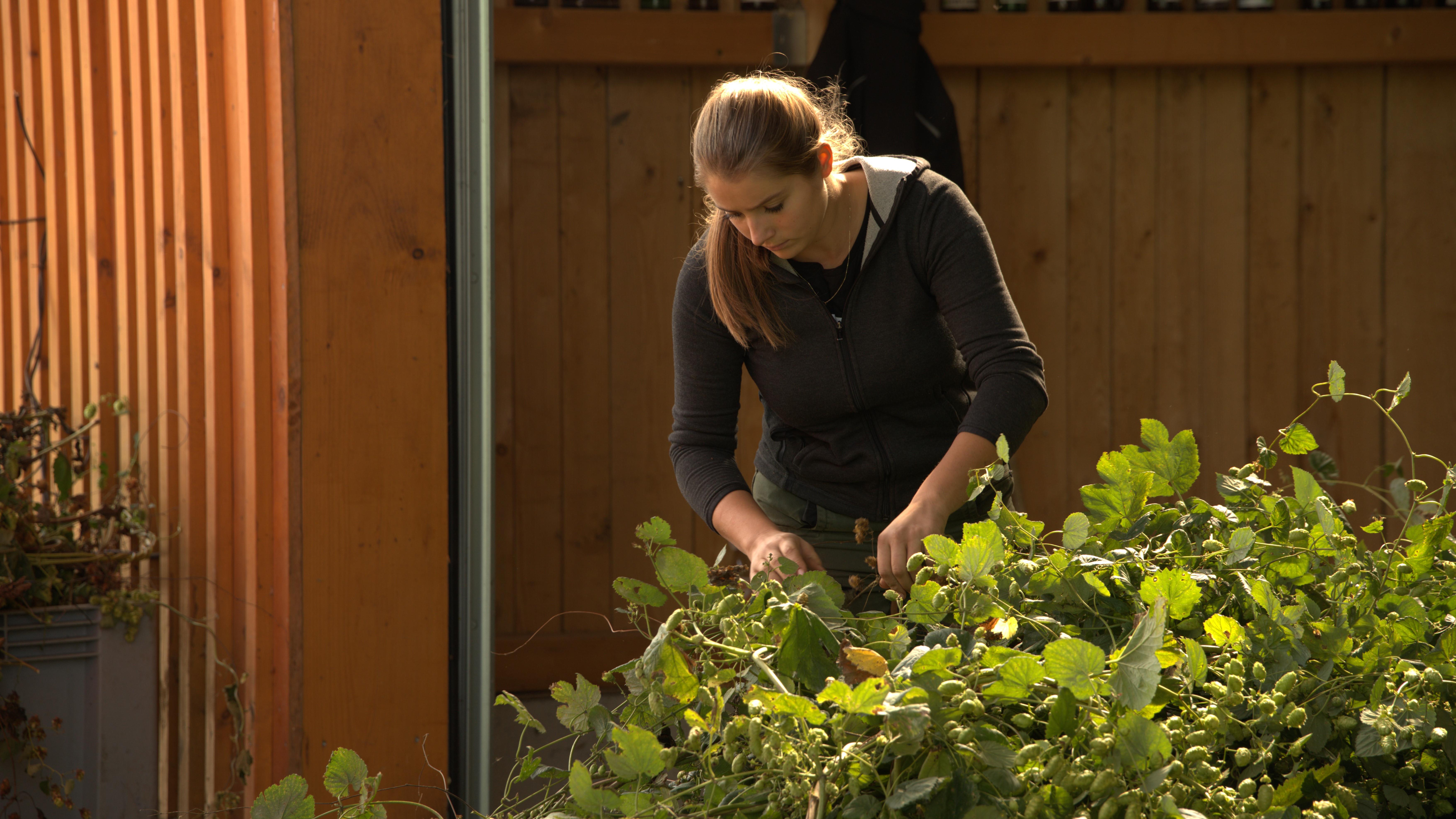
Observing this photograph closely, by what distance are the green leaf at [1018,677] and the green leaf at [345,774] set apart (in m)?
0.34

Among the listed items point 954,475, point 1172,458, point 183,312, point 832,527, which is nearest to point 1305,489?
point 1172,458

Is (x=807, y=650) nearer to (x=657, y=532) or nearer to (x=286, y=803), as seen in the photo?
(x=657, y=532)

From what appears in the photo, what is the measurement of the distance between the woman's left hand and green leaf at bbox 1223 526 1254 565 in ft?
1.18

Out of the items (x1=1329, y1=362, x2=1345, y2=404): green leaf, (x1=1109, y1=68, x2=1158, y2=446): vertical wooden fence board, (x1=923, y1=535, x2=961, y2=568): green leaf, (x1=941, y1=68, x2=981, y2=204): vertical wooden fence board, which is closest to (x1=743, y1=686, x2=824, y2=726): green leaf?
(x1=923, y1=535, x2=961, y2=568): green leaf

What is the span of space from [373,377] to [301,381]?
0.11 m

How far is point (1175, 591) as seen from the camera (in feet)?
1.94

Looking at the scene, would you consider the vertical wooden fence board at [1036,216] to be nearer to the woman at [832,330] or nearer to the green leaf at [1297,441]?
the woman at [832,330]

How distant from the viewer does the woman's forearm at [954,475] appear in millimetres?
1201

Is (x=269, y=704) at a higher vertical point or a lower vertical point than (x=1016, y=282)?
lower

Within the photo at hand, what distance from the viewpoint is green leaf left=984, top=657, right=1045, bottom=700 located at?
514mm

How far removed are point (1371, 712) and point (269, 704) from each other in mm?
1704

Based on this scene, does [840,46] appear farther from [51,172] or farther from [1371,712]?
[1371,712]

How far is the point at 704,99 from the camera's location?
3.03m

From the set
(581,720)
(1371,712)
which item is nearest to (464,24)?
(581,720)
